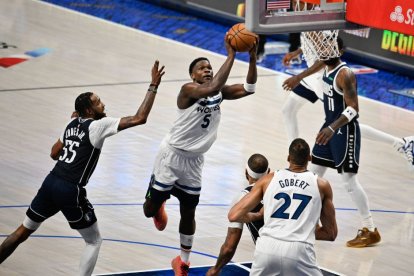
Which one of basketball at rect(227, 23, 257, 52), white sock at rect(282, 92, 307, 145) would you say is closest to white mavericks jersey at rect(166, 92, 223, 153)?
basketball at rect(227, 23, 257, 52)

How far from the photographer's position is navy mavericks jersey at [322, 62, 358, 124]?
10.9m

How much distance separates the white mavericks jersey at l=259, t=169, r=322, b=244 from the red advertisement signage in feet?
8.10

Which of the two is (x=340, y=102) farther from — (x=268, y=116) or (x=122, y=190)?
(x=268, y=116)

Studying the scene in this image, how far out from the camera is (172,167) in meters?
9.79

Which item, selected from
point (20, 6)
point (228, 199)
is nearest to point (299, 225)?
point (228, 199)

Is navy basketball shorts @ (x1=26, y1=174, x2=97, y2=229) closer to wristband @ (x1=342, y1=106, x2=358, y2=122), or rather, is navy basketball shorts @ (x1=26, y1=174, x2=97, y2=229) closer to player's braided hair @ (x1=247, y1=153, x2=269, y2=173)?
player's braided hair @ (x1=247, y1=153, x2=269, y2=173)

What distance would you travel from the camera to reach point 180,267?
9.86m

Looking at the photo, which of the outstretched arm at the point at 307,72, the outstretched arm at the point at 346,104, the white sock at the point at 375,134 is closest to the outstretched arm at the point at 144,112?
the outstretched arm at the point at 346,104

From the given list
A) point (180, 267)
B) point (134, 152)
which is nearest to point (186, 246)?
point (180, 267)

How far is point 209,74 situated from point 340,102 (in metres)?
1.83

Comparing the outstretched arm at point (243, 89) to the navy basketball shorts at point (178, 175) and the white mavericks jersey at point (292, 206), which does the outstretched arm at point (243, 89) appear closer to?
the navy basketball shorts at point (178, 175)

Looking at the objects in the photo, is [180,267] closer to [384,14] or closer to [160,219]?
[160,219]

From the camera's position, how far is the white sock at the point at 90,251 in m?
9.22

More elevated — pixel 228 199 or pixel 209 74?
pixel 209 74
